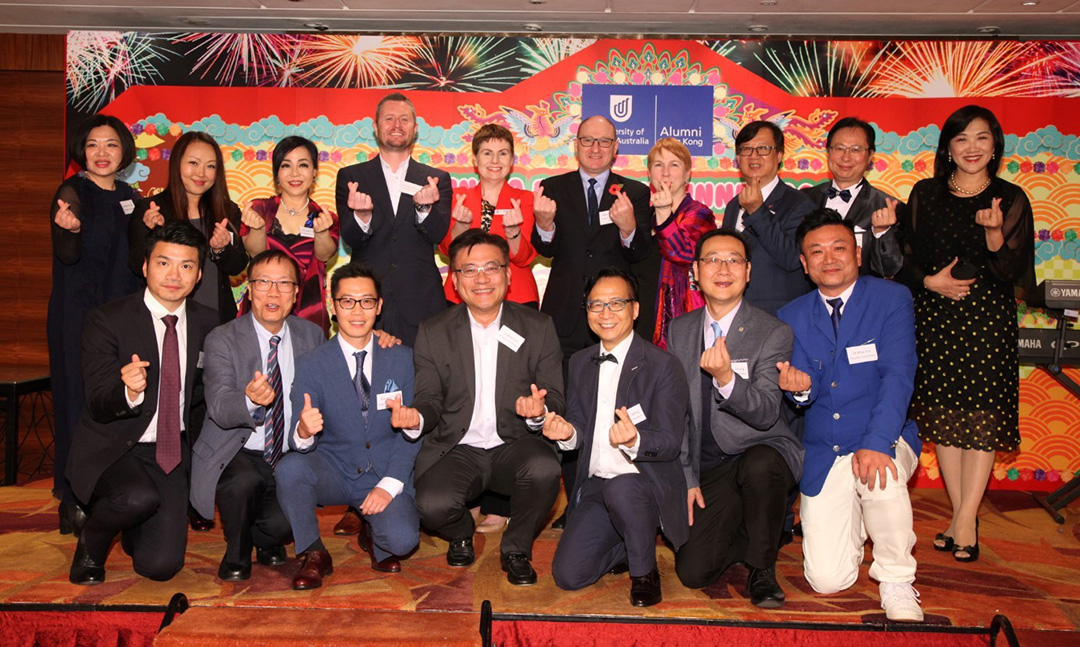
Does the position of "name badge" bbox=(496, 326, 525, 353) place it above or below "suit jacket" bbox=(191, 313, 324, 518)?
above

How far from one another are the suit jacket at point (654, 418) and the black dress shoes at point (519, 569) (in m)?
0.30

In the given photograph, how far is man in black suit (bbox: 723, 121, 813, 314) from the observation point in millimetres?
4062

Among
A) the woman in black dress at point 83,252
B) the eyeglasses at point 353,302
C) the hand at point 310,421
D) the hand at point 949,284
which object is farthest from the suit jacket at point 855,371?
the woman in black dress at point 83,252

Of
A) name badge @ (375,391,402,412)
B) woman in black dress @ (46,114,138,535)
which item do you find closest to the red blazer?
name badge @ (375,391,402,412)

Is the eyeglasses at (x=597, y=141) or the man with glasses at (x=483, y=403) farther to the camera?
the eyeglasses at (x=597, y=141)

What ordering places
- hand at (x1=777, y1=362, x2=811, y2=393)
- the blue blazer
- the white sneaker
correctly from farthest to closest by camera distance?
1. the blue blazer
2. hand at (x1=777, y1=362, x2=811, y2=393)
3. the white sneaker

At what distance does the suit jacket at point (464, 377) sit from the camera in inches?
142

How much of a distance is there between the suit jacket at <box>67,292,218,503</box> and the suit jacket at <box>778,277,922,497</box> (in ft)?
8.78

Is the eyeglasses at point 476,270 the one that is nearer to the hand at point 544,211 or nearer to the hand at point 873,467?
the hand at point 544,211

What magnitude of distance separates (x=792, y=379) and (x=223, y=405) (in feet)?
7.69

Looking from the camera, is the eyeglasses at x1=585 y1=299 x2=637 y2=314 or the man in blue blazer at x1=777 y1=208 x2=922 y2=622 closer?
the man in blue blazer at x1=777 y1=208 x2=922 y2=622

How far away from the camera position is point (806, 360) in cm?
352

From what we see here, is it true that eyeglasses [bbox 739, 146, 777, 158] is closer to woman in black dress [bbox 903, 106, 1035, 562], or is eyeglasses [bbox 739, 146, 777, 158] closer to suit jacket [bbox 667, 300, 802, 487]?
woman in black dress [bbox 903, 106, 1035, 562]

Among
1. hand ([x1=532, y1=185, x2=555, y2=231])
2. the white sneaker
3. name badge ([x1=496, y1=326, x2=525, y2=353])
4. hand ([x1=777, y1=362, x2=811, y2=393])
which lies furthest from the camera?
hand ([x1=532, y1=185, x2=555, y2=231])
